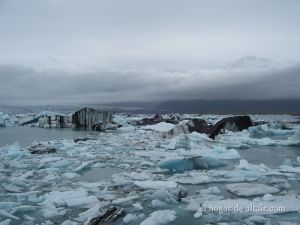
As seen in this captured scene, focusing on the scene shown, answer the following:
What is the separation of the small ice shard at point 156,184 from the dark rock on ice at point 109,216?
4.77ft

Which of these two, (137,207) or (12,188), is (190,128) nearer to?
(12,188)

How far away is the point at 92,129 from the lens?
86.4 feet

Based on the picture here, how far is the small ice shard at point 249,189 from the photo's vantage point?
564cm

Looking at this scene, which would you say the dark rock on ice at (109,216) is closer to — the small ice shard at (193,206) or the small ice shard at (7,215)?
the small ice shard at (193,206)

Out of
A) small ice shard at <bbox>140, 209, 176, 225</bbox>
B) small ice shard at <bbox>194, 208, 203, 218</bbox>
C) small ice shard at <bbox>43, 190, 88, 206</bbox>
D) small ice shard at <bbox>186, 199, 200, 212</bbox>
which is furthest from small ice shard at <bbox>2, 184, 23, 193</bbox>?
small ice shard at <bbox>194, 208, 203, 218</bbox>

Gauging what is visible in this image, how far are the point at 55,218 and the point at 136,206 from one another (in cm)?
108

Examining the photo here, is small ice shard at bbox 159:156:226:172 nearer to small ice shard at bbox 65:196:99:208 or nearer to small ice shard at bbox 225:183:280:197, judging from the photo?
small ice shard at bbox 225:183:280:197

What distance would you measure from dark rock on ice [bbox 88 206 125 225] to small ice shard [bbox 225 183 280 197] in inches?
78.0

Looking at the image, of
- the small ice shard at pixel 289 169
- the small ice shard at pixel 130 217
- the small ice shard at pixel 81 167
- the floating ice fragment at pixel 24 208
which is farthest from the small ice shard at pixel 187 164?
the floating ice fragment at pixel 24 208

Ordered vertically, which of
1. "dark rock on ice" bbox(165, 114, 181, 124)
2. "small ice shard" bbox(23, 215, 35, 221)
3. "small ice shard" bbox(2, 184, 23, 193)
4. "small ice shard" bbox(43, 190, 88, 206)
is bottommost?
"small ice shard" bbox(23, 215, 35, 221)

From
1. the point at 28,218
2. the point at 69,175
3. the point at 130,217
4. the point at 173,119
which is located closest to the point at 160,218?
the point at 130,217

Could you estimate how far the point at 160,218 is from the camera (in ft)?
14.7

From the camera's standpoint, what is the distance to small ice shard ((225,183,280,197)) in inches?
222

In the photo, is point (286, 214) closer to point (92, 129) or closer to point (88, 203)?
point (88, 203)
